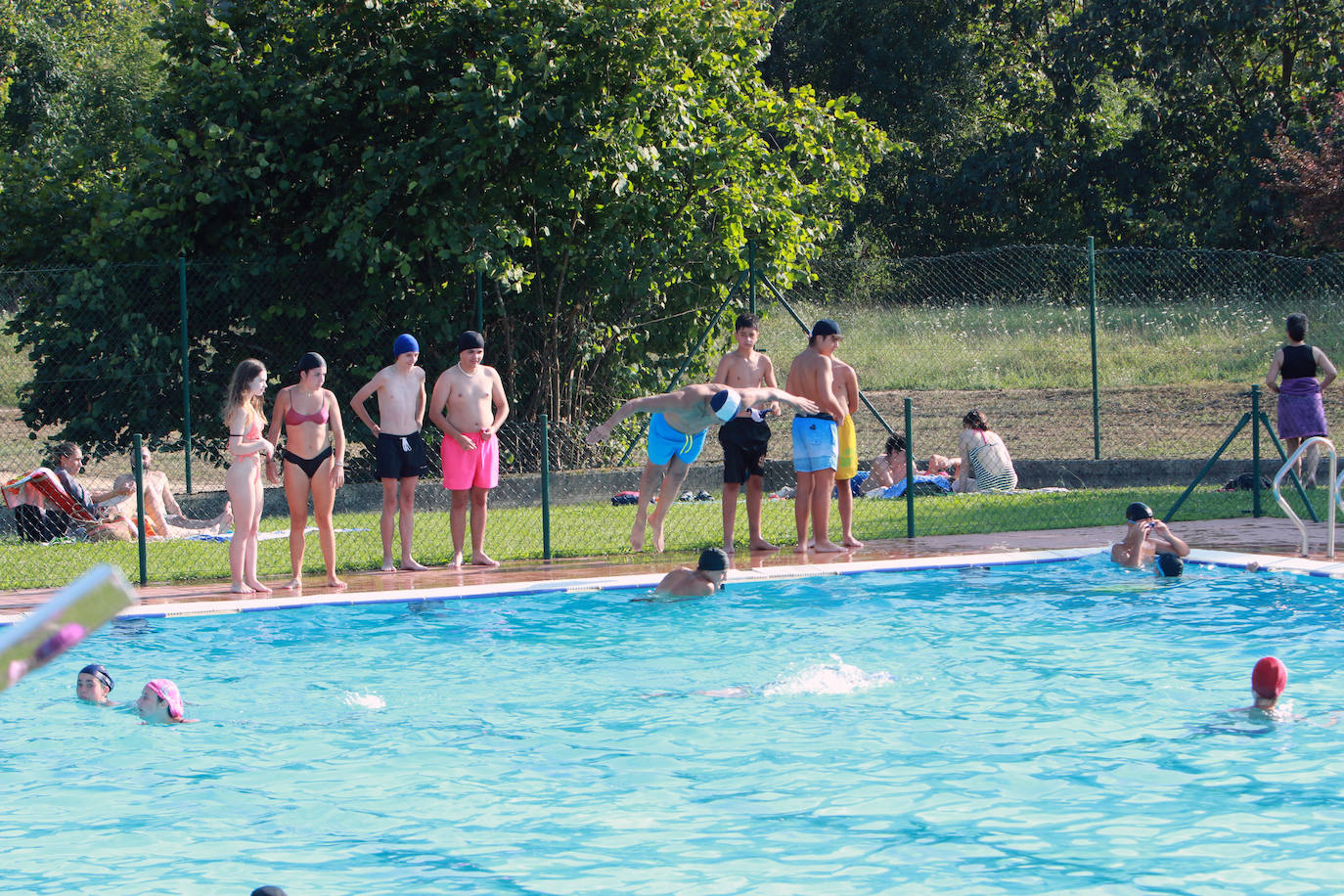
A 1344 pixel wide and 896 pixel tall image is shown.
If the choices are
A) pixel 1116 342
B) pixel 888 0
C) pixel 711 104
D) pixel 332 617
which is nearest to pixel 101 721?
pixel 332 617

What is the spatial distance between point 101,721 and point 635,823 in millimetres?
3192

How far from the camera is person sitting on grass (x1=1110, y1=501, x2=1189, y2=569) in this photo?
10109mm

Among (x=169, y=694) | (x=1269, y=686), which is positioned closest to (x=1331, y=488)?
(x=1269, y=686)

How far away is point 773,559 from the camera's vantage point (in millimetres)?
10836

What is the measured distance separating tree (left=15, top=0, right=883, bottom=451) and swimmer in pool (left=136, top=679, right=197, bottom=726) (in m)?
7.82

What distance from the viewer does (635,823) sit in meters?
5.67

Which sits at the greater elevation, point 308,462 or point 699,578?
point 308,462

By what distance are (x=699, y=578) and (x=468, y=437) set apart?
226 centimetres

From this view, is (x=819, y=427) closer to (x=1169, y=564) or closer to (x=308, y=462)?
(x=1169, y=564)

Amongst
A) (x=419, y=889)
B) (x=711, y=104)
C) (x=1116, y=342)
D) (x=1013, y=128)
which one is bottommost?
(x=419, y=889)

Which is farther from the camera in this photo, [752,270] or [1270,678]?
[752,270]

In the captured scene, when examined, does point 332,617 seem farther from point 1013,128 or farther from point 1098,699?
point 1013,128

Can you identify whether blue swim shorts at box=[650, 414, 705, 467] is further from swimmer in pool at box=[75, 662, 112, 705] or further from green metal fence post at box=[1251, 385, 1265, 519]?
green metal fence post at box=[1251, 385, 1265, 519]

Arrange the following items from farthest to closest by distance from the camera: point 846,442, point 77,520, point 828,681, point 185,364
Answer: point 185,364 < point 77,520 < point 846,442 < point 828,681
